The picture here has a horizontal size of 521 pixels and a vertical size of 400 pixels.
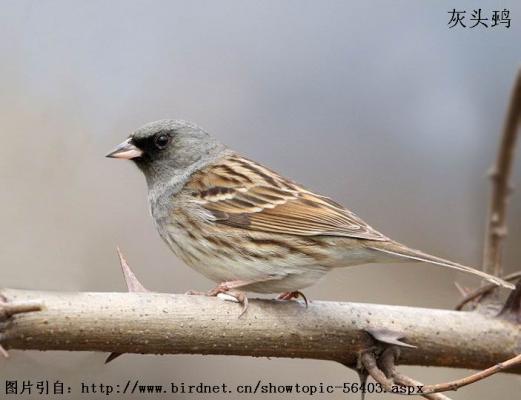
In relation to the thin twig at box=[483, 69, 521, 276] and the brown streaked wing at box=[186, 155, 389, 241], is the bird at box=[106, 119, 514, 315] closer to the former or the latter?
the brown streaked wing at box=[186, 155, 389, 241]

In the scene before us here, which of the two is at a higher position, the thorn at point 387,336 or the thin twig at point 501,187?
the thin twig at point 501,187

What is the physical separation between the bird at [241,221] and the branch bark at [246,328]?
0.25m

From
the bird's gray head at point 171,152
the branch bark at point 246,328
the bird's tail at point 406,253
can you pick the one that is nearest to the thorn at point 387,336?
the branch bark at point 246,328

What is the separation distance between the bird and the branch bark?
247mm

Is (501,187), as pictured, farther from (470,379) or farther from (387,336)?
(470,379)

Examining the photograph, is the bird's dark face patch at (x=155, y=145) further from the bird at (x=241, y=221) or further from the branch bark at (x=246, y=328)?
the branch bark at (x=246, y=328)

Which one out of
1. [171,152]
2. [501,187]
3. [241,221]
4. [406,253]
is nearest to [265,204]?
[241,221]

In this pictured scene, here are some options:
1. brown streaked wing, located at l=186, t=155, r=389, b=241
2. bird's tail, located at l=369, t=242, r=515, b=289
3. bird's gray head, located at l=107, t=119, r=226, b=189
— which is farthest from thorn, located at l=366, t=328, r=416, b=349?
bird's gray head, located at l=107, t=119, r=226, b=189

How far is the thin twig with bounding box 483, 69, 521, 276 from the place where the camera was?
9.24 feet

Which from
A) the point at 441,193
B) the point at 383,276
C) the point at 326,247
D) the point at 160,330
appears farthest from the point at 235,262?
the point at 441,193

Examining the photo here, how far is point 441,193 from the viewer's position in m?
5.46

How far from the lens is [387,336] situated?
251cm

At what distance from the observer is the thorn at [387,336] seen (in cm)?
247

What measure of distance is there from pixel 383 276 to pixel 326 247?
1885mm
